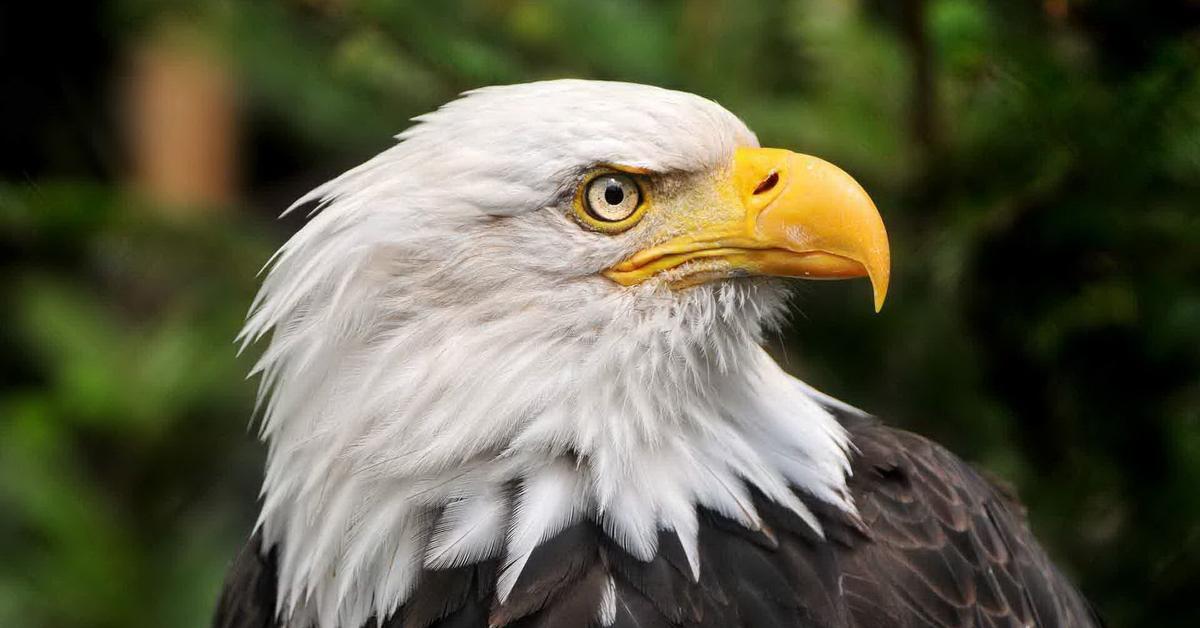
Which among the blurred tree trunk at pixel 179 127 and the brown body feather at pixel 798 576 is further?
the blurred tree trunk at pixel 179 127

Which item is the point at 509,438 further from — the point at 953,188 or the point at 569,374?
the point at 953,188

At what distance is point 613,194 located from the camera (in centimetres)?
204

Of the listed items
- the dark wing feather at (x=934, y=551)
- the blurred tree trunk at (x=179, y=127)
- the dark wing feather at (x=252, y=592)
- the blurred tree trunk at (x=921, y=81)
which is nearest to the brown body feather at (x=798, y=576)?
the dark wing feather at (x=934, y=551)

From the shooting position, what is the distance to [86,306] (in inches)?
222

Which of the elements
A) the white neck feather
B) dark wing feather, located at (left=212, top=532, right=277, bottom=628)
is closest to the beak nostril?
the white neck feather

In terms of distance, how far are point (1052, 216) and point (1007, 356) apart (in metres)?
0.48

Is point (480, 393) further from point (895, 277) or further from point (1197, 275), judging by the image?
point (1197, 275)

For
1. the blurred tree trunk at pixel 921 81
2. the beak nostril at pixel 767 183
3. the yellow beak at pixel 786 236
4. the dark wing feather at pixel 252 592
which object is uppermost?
the blurred tree trunk at pixel 921 81

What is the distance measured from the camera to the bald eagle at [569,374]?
2.01m

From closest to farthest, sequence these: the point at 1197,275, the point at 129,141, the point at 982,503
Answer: the point at 982,503 → the point at 1197,275 → the point at 129,141

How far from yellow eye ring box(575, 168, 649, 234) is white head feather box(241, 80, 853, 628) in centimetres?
2

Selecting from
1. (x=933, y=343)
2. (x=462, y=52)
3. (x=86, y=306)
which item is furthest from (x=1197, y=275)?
(x=86, y=306)

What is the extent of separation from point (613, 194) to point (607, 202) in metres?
Result: 0.02

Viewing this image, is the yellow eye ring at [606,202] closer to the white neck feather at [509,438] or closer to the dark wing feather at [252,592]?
the white neck feather at [509,438]
